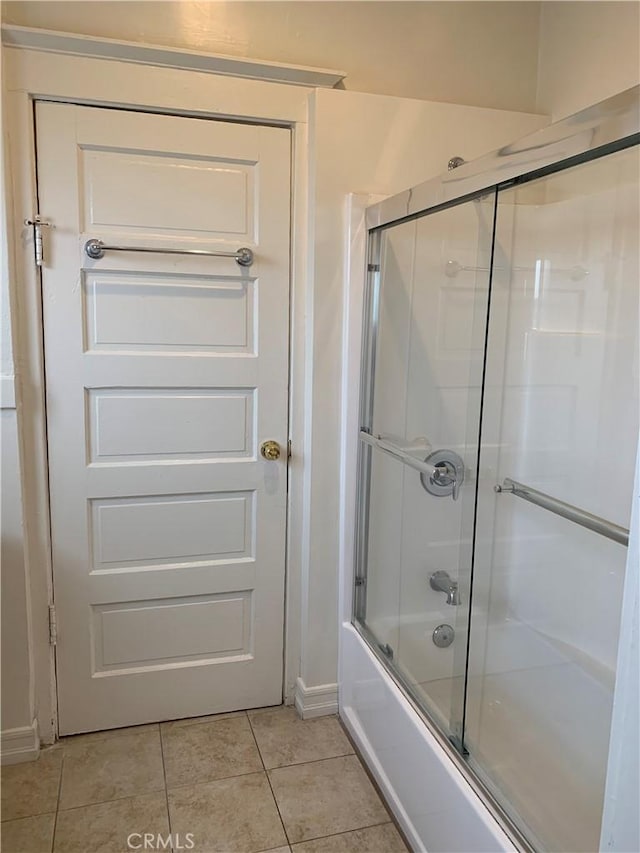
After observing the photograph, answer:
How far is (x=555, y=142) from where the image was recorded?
1.29 metres

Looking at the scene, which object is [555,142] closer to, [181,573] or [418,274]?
[418,274]

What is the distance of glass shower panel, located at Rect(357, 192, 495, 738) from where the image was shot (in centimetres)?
184

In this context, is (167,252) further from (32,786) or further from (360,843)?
(360,843)

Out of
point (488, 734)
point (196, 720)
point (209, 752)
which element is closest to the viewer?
point (488, 734)

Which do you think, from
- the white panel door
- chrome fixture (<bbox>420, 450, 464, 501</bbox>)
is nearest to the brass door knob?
the white panel door

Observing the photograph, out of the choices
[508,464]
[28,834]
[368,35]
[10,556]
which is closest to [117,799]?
[28,834]

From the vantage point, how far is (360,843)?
1742 mm

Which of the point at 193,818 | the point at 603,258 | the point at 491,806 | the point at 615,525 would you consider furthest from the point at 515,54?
the point at 193,818

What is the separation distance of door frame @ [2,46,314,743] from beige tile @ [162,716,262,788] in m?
0.42

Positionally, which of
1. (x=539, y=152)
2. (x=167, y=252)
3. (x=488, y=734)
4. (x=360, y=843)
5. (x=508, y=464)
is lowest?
(x=360, y=843)

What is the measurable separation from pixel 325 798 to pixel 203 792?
0.36 meters

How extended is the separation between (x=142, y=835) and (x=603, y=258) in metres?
2.09

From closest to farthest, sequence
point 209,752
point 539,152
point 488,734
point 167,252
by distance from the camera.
Answer: point 539,152, point 488,734, point 167,252, point 209,752

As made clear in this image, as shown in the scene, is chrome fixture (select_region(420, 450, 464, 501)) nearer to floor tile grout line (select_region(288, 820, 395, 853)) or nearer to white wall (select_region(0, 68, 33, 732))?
floor tile grout line (select_region(288, 820, 395, 853))
